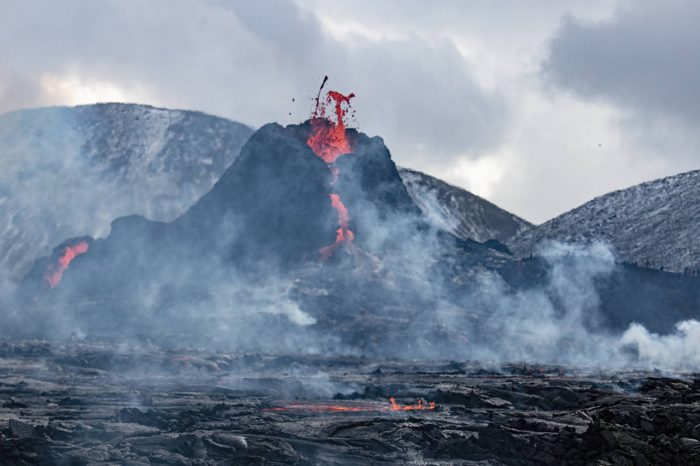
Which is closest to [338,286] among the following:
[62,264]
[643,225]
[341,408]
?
[62,264]

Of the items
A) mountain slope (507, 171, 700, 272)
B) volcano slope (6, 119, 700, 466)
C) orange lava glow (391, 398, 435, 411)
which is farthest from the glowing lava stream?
mountain slope (507, 171, 700, 272)

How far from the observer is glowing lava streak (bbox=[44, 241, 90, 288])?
148m

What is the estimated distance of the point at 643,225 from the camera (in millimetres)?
158250

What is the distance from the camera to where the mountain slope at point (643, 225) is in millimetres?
139750

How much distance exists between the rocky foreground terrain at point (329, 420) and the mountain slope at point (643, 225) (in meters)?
92.6

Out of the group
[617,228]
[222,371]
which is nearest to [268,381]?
[222,371]

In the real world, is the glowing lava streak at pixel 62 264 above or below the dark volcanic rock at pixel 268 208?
below

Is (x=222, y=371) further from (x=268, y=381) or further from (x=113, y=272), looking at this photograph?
(x=113, y=272)

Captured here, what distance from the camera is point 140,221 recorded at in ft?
497

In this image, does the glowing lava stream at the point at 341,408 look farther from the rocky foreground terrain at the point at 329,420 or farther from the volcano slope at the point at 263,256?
the volcano slope at the point at 263,256

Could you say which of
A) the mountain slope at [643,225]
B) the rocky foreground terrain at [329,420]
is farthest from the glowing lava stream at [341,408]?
the mountain slope at [643,225]

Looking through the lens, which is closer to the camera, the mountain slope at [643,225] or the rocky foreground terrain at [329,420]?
the rocky foreground terrain at [329,420]

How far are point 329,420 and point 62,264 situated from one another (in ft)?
427

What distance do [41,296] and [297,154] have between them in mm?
61736
